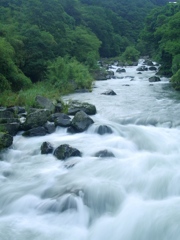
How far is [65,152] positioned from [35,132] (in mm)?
2882

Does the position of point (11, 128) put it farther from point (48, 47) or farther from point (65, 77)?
point (48, 47)

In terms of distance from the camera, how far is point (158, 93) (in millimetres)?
22500

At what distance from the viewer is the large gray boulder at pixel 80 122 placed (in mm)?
13234

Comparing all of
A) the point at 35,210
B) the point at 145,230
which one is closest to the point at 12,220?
the point at 35,210

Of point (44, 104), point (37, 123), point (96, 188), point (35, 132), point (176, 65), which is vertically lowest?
point (96, 188)

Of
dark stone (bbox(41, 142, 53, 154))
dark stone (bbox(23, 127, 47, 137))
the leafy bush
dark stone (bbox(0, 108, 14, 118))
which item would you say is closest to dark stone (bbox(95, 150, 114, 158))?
dark stone (bbox(41, 142, 53, 154))

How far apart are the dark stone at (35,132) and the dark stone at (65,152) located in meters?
2.45

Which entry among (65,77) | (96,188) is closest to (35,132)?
(96,188)

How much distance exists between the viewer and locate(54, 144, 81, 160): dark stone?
10234 mm

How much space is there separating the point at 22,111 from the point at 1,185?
6581 mm

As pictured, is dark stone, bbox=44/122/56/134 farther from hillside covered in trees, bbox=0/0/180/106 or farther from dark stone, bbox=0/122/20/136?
hillside covered in trees, bbox=0/0/180/106

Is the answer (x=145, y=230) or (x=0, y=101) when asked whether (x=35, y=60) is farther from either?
(x=145, y=230)

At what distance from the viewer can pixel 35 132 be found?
1271cm

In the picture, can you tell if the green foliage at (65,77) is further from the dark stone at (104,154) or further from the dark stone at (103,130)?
the dark stone at (104,154)
